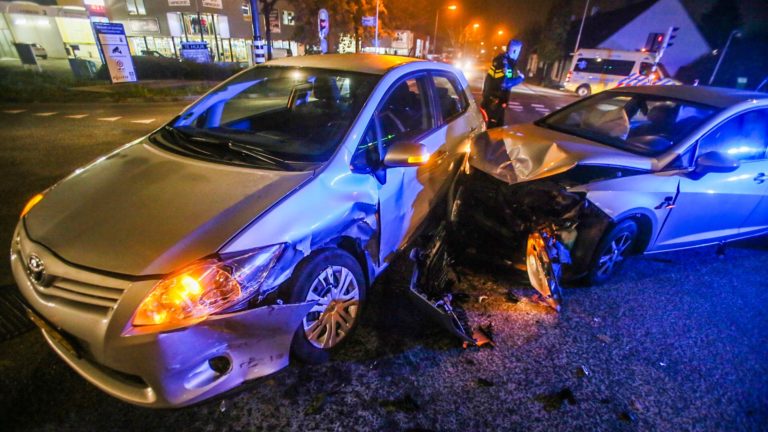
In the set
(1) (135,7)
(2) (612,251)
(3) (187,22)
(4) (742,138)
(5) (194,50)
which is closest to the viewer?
(2) (612,251)

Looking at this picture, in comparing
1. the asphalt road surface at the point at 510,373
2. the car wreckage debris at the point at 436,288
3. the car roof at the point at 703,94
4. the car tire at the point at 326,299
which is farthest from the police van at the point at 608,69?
the car tire at the point at 326,299

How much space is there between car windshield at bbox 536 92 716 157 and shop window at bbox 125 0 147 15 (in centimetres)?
3997

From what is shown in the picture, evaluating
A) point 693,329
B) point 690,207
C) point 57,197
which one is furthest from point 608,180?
point 57,197

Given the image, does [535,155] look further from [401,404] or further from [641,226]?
[401,404]

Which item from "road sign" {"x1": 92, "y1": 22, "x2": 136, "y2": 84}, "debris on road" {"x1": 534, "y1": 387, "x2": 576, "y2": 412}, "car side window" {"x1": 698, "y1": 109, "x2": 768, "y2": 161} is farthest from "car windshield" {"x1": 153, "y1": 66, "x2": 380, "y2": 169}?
"road sign" {"x1": 92, "y1": 22, "x2": 136, "y2": 84}

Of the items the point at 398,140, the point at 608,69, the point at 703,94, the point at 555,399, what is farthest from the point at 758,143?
the point at 608,69

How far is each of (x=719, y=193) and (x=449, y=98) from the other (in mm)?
2526

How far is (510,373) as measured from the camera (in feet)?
7.72

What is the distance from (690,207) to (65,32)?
141 feet

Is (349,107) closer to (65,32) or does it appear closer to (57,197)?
(57,197)

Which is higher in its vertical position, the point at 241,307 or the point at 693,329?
the point at 241,307

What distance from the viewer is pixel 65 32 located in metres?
31.0

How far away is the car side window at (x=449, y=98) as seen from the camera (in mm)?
3512

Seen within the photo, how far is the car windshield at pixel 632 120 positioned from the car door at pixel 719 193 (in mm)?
278
